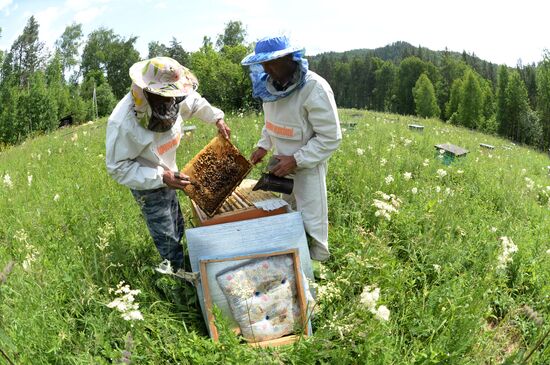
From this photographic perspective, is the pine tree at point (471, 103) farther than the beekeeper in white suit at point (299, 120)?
Yes

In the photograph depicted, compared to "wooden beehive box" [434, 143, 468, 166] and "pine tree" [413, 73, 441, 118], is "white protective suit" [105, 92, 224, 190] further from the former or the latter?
"pine tree" [413, 73, 441, 118]

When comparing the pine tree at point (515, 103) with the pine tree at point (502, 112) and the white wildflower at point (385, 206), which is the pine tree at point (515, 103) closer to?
the pine tree at point (502, 112)

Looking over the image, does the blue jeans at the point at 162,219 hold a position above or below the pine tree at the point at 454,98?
above

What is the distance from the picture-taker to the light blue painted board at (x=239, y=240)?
9.86 ft

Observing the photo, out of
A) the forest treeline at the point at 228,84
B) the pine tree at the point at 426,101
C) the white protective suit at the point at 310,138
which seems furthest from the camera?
the pine tree at the point at 426,101

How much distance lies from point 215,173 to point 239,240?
34.5 inches


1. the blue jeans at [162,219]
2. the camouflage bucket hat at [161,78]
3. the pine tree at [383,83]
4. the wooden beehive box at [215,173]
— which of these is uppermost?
the camouflage bucket hat at [161,78]

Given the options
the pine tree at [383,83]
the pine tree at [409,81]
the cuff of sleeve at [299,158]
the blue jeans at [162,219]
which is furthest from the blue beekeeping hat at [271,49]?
the pine tree at [383,83]

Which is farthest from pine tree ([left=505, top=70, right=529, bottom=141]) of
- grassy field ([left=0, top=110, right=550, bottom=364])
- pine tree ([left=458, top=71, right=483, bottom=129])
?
grassy field ([left=0, top=110, right=550, bottom=364])

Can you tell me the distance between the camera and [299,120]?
3.45 meters

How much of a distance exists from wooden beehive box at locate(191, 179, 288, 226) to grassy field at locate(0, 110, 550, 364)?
0.61m

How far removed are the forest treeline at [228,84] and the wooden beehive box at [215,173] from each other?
14742 millimetres

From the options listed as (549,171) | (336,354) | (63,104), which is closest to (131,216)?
(336,354)

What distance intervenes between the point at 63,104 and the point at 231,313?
50.3 m
